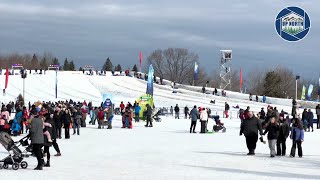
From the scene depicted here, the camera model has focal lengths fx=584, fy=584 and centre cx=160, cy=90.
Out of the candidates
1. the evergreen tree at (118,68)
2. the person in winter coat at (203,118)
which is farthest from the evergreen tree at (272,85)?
the evergreen tree at (118,68)

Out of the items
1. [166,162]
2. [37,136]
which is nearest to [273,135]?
[166,162]

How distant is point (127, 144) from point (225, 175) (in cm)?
901

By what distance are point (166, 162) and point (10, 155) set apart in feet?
14.7

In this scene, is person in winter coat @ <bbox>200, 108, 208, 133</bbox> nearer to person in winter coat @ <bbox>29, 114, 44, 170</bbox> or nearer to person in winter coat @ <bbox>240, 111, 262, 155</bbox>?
person in winter coat @ <bbox>240, 111, 262, 155</bbox>

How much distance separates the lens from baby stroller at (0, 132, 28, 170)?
559 inches

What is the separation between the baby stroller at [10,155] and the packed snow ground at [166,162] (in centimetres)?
28

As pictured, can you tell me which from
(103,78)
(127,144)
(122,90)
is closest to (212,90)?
(122,90)

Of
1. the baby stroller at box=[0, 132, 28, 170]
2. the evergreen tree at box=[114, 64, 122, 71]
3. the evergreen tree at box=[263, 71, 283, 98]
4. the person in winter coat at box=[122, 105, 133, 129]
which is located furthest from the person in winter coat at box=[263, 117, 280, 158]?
the evergreen tree at box=[114, 64, 122, 71]

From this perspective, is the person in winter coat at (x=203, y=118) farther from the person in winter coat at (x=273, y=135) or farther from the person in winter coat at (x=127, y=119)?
the person in winter coat at (x=273, y=135)

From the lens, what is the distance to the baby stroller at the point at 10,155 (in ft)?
46.6

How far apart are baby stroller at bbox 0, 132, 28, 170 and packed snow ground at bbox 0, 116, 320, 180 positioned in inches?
11.0

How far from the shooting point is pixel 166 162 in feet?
54.2

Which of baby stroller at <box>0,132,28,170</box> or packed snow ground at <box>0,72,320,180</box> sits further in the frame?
baby stroller at <box>0,132,28,170</box>

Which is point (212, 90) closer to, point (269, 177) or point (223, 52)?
point (223, 52)
